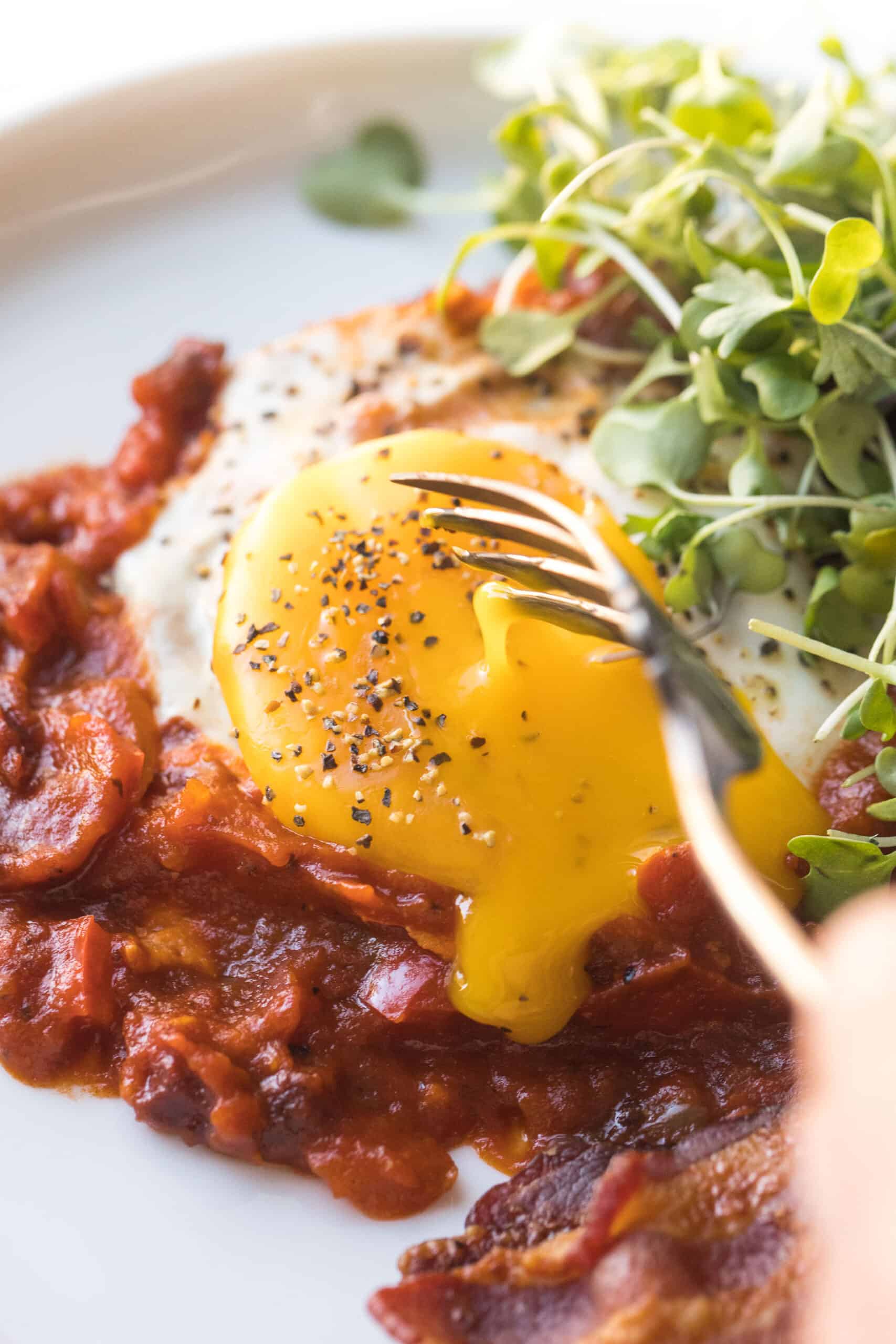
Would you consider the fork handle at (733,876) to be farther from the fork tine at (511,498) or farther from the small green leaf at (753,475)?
the small green leaf at (753,475)

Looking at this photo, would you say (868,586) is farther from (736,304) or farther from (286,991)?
(286,991)

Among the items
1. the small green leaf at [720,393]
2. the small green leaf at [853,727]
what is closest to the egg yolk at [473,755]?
the small green leaf at [853,727]

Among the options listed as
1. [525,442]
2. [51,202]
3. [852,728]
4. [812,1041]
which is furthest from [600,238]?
[812,1041]

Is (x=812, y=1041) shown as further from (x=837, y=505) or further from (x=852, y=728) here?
(x=837, y=505)

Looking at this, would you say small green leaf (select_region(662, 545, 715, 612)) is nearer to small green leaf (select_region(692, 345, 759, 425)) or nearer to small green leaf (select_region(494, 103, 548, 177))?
small green leaf (select_region(692, 345, 759, 425))

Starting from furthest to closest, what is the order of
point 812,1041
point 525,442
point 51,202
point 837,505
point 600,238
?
1. point 51,202
2. point 600,238
3. point 525,442
4. point 837,505
5. point 812,1041

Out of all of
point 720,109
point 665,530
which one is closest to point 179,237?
point 720,109
